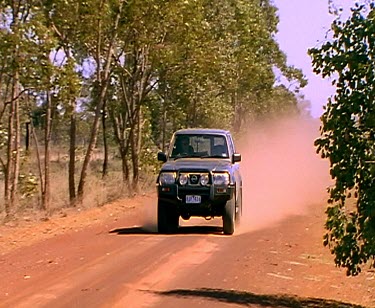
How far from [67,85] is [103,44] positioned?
675 cm

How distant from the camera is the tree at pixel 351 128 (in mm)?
9492

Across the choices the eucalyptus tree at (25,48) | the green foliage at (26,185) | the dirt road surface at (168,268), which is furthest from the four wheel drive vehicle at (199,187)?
the green foliage at (26,185)

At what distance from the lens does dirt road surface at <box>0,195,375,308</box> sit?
10273 mm

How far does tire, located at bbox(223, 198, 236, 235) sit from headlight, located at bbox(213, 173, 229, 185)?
0.44m

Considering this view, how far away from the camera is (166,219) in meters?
16.8

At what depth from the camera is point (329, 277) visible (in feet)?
41.3

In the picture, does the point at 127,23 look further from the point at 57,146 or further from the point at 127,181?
the point at 57,146

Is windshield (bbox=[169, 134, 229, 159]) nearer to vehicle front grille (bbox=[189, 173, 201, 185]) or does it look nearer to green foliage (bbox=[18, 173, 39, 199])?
vehicle front grille (bbox=[189, 173, 201, 185])

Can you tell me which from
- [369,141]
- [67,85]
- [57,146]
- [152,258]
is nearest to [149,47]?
[67,85]

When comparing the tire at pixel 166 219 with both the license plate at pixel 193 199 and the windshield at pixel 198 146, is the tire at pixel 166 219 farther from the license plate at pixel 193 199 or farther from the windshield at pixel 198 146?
the windshield at pixel 198 146

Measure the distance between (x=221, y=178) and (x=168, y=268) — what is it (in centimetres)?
393

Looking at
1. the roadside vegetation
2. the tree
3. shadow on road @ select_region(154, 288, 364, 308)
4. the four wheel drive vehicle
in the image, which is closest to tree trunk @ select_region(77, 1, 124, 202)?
the roadside vegetation

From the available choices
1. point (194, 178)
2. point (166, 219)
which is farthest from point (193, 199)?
point (166, 219)

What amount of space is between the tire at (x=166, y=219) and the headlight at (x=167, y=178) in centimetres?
51
